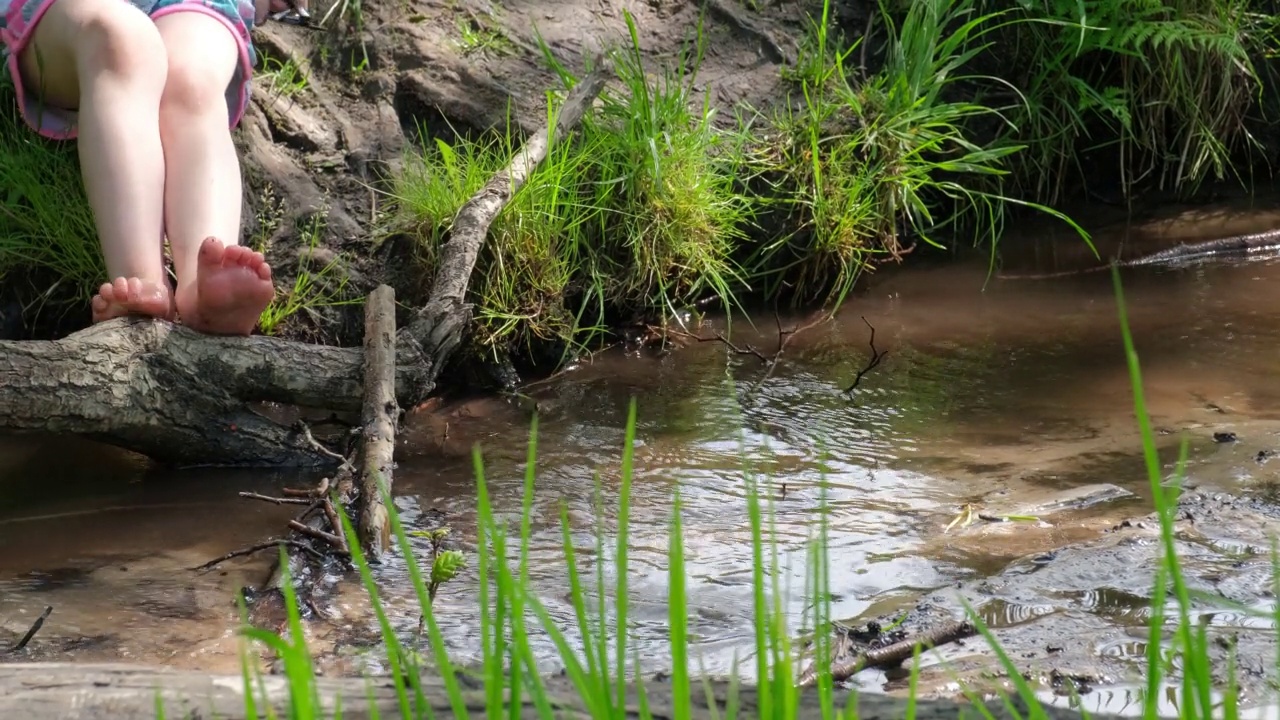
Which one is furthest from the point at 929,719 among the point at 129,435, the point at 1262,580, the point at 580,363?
the point at 580,363

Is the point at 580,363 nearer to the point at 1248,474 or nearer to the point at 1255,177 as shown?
the point at 1248,474

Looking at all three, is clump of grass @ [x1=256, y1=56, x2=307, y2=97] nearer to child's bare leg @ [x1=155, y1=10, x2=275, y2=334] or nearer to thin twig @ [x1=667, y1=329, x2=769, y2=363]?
child's bare leg @ [x1=155, y1=10, x2=275, y2=334]

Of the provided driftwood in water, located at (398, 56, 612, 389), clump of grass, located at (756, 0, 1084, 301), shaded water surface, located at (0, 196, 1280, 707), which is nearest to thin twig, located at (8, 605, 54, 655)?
shaded water surface, located at (0, 196, 1280, 707)

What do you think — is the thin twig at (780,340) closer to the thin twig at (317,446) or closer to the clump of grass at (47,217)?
the thin twig at (317,446)

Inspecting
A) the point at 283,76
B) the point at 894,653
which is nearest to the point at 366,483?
the point at 894,653

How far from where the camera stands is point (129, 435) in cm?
261

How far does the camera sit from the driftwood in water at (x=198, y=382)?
2.45 metres

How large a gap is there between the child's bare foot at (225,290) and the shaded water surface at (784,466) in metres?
0.38

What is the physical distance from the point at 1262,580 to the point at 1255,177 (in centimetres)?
346

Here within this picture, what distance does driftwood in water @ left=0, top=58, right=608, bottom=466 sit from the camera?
245cm

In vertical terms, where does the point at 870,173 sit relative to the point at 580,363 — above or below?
above

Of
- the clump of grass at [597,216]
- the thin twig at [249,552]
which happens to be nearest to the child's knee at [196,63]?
the clump of grass at [597,216]

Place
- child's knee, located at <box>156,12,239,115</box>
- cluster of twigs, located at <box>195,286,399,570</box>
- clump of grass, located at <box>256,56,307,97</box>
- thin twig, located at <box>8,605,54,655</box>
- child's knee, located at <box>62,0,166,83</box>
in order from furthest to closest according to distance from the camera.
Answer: clump of grass, located at <box>256,56,307,97</box>
child's knee, located at <box>156,12,239,115</box>
child's knee, located at <box>62,0,166,83</box>
cluster of twigs, located at <box>195,286,399,570</box>
thin twig, located at <box>8,605,54,655</box>

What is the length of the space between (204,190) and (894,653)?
1734mm
